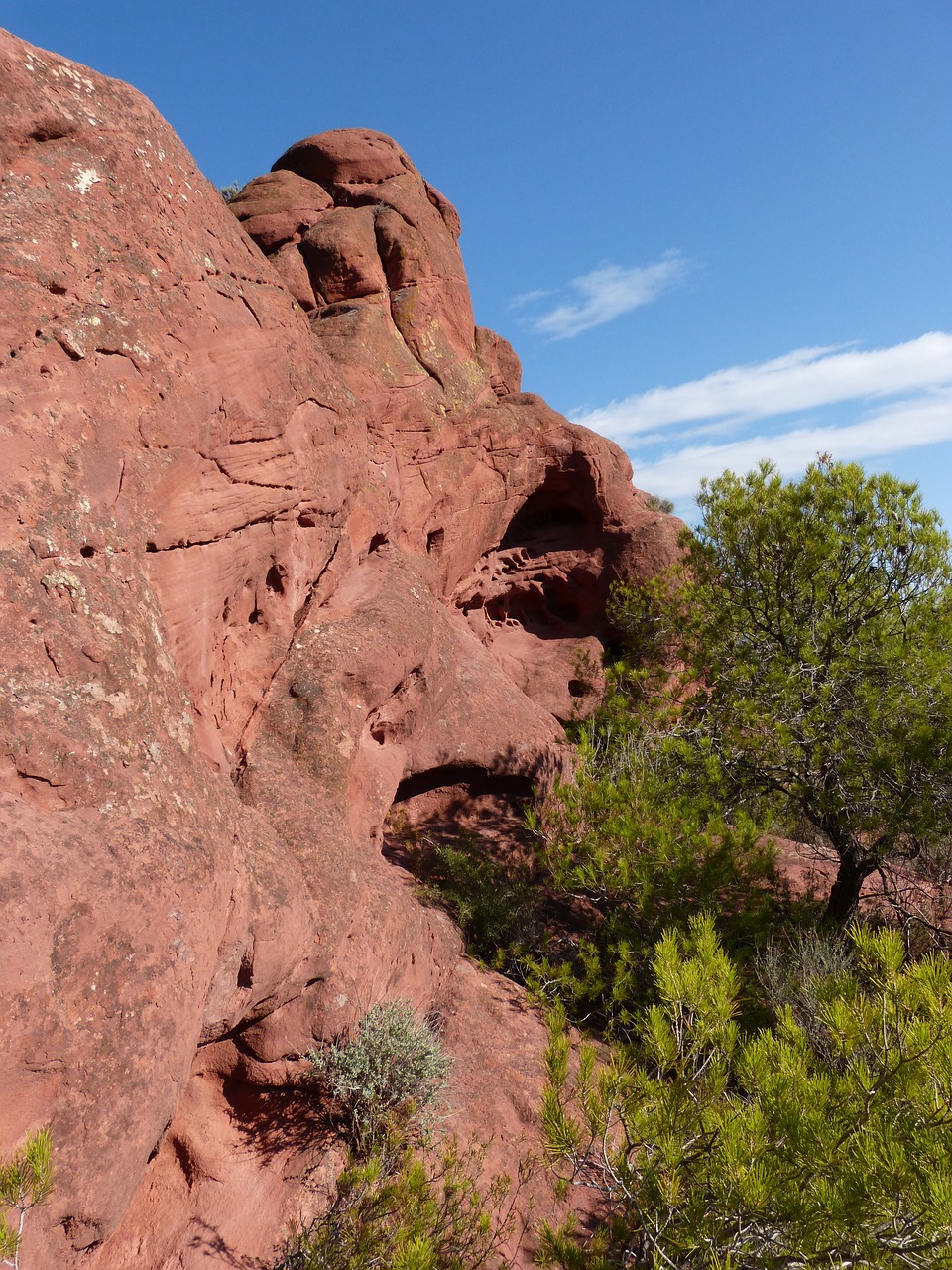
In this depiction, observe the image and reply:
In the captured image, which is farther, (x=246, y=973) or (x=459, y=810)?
(x=459, y=810)

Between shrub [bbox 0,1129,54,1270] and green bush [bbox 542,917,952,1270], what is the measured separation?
1934 millimetres

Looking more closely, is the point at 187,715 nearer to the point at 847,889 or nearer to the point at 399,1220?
the point at 399,1220

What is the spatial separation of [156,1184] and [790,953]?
5.66 meters

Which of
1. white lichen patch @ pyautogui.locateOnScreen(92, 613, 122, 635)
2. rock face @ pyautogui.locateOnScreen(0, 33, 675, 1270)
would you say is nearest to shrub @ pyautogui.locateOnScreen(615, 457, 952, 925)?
rock face @ pyautogui.locateOnScreen(0, 33, 675, 1270)

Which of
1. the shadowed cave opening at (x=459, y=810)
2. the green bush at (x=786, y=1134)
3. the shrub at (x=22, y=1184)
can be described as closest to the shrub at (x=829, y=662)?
the shadowed cave opening at (x=459, y=810)

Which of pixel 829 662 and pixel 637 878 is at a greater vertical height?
pixel 829 662

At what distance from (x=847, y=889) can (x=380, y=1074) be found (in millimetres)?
5375

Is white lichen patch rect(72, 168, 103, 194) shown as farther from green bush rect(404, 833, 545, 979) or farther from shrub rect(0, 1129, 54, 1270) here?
green bush rect(404, 833, 545, 979)

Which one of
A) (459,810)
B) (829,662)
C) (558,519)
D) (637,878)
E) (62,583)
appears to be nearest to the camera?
(62,583)

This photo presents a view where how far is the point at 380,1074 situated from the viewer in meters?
5.31

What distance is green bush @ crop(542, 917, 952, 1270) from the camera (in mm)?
2547

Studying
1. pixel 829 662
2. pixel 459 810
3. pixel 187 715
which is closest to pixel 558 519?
pixel 459 810

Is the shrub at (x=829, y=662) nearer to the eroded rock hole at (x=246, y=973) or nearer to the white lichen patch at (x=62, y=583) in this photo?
the eroded rock hole at (x=246, y=973)

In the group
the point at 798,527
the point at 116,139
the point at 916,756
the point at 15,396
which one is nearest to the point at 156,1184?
the point at 15,396
